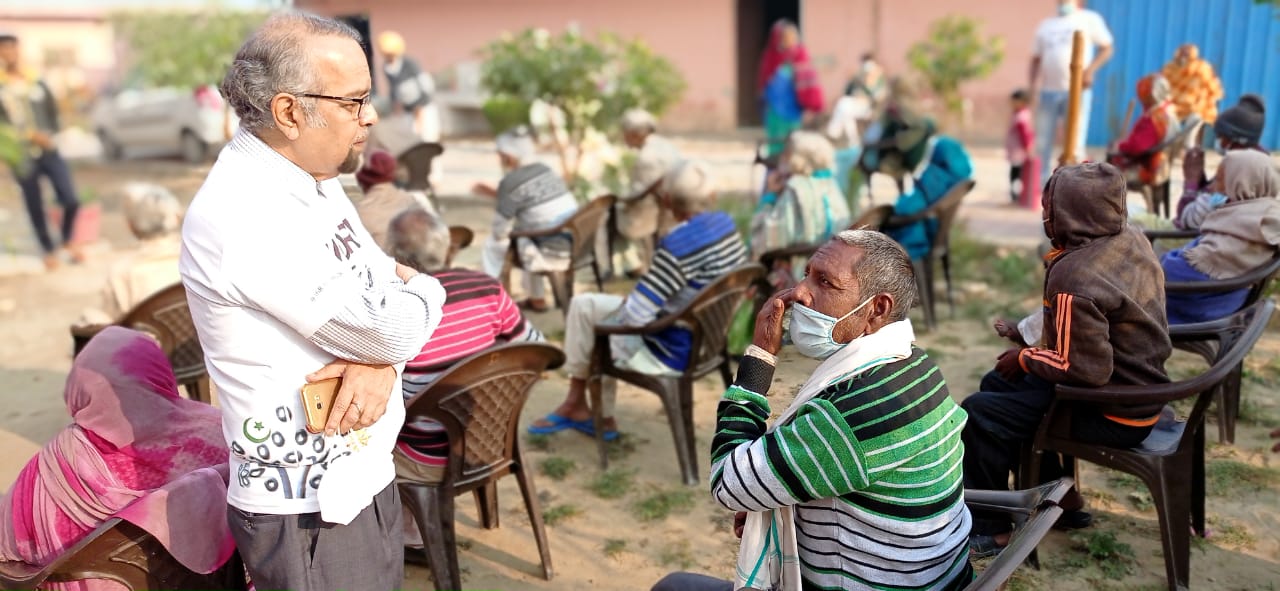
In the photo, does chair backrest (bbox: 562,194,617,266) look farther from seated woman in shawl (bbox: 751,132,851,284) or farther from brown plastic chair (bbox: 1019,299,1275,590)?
brown plastic chair (bbox: 1019,299,1275,590)

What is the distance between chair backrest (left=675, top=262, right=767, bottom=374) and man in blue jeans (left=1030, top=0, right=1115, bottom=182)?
5523 millimetres

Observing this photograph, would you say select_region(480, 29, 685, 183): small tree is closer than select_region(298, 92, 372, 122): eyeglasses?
No

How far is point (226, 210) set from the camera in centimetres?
161

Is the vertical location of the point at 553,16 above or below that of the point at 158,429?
above

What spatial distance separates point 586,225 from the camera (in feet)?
19.6

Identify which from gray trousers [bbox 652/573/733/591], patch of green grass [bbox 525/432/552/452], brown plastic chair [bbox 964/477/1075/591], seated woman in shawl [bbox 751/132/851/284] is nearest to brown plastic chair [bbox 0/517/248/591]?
gray trousers [bbox 652/573/733/591]

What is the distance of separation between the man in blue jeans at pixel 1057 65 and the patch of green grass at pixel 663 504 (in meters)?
5.96

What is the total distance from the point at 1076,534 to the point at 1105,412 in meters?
0.77

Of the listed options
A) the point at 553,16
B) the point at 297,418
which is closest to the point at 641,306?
the point at 297,418

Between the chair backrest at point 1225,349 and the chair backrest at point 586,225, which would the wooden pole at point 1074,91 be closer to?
the chair backrest at point 1225,349

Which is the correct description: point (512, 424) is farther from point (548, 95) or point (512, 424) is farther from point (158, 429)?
point (548, 95)

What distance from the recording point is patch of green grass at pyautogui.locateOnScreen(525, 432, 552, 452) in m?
4.43

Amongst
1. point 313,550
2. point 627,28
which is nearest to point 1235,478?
point 313,550

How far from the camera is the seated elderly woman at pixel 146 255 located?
13.8 ft
